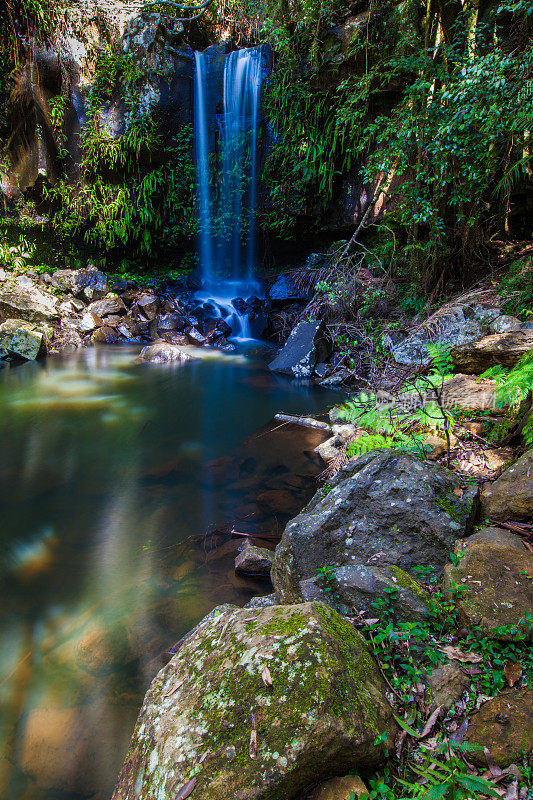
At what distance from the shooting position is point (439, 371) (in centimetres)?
312

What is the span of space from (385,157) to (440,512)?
6.24m

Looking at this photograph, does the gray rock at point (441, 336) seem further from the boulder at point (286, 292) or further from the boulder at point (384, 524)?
the boulder at point (286, 292)

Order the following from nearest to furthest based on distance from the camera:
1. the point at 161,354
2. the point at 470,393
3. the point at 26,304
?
1. the point at 470,393
2. the point at 161,354
3. the point at 26,304

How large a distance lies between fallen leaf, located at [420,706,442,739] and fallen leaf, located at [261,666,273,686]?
1.80ft

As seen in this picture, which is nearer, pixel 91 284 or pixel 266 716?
pixel 266 716

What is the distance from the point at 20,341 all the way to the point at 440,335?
861 centimetres

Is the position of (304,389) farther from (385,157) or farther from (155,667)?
(155,667)

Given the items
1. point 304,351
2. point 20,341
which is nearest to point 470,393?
point 304,351

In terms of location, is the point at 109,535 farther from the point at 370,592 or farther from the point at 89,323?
the point at 89,323

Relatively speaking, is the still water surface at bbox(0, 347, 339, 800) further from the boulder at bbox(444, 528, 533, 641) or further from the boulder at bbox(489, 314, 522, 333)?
the boulder at bbox(489, 314, 522, 333)

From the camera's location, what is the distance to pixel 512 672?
1521mm

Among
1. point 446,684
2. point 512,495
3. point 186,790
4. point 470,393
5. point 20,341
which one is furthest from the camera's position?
point 20,341

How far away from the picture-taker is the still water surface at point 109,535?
2.23m

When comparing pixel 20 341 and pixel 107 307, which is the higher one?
pixel 107 307
